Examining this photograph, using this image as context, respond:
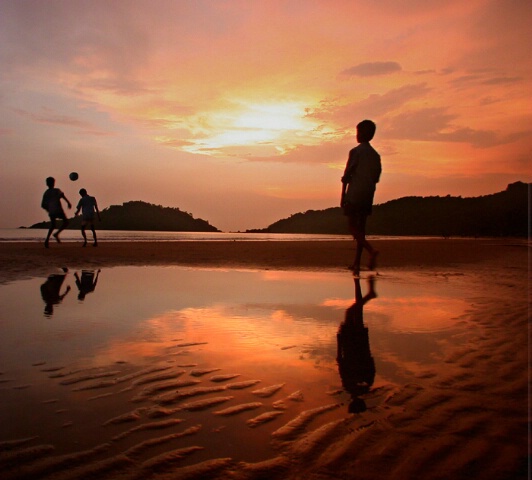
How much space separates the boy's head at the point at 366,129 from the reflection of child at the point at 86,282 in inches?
246

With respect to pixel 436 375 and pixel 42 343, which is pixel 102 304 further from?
pixel 436 375

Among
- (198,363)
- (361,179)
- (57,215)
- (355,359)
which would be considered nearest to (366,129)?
(361,179)

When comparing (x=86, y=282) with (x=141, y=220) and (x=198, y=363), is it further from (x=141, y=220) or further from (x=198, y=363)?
(x=141, y=220)

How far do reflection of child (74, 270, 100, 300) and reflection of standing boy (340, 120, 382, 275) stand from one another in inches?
207

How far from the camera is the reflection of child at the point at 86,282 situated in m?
6.26

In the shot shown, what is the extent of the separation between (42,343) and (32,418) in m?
1.56

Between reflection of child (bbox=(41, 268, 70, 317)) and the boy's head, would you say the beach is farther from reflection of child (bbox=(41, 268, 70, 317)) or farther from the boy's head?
the boy's head

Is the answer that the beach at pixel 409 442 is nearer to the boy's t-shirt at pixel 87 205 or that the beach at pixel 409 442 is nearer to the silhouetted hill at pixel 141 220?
the boy's t-shirt at pixel 87 205

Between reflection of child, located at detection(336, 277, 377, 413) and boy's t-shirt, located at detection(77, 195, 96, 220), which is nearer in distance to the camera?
reflection of child, located at detection(336, 277, 377, 413)

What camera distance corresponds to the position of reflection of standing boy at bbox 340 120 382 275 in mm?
9172

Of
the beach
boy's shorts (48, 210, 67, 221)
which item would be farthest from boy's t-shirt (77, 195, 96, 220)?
the beach

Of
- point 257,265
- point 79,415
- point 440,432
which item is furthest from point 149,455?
point 257,265

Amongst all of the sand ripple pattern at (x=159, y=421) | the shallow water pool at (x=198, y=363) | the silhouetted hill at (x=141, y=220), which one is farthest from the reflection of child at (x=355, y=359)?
the silhouetted hill at (x=141, y=220)

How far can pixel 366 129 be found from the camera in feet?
30.2
